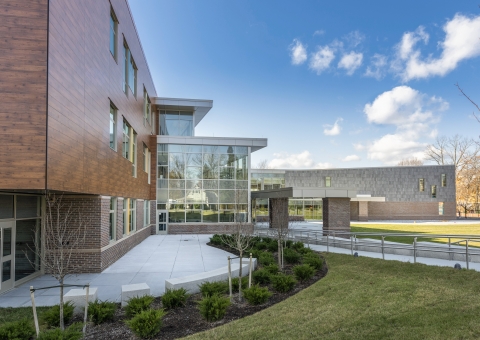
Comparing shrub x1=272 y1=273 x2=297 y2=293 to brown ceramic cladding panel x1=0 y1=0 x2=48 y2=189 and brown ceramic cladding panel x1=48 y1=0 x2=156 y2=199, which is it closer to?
brown ceramic cladding panel x1=48 y1=0 x2=156 y2=199

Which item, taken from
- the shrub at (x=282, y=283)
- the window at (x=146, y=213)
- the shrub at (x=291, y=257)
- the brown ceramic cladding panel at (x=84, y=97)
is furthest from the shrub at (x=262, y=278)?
the window at (x=146, y=213)

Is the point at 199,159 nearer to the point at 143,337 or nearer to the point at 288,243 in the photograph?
the point at 288,243

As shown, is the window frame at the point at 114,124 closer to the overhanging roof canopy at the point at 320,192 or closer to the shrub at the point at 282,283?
the shrub at the point at 282,283

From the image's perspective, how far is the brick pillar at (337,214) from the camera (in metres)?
21.4

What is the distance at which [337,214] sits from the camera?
21.6 m

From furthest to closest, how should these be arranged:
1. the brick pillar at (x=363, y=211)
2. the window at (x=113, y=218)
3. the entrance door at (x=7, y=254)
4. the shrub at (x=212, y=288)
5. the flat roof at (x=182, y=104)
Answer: the brick pillar at (x=363, y=211)
the flat roof at (x=182, y=104)
the window at (x=113, y=218)
the entrance door at (x=7, y=254)
the shrub at (x=212, y=288)

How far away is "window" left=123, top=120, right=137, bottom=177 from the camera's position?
57.6ft

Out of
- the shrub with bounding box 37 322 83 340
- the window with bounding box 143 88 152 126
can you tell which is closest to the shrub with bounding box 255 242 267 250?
the shrub with bounding box 37 322 83 340

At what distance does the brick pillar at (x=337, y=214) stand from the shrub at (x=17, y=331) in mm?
18103

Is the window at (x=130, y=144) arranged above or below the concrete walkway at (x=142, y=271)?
above

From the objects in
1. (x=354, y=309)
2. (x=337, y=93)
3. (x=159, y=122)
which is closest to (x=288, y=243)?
(x=354, y=309)

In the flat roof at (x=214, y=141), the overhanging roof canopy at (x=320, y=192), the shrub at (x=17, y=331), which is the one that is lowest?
the shrub at (x=17, y=331)

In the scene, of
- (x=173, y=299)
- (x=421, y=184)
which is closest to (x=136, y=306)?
(x=173, y=299)

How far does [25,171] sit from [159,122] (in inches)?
910
